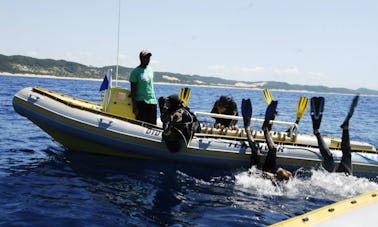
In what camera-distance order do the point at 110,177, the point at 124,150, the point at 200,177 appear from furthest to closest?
the point at 124,150 < the point at 200,177 < the point at 110,177

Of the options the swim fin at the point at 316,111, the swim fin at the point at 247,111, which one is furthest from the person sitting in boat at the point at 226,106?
the swim fin at the point at 316,111

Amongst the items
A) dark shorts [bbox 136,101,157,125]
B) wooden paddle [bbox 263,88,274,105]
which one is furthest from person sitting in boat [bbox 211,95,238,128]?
dark shorts [bbox 136,101,157,125]

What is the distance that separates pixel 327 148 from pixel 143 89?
3.90 meters

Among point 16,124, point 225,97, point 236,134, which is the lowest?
point 16,124

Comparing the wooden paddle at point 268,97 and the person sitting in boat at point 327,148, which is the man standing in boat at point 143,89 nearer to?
the wooden paddle at point 268,97

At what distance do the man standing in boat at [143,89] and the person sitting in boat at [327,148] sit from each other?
335cm

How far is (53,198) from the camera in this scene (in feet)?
19.4

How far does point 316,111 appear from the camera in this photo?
327 inches

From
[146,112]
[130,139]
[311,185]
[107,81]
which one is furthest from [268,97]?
[107,81]

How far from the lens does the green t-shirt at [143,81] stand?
27.4 feet

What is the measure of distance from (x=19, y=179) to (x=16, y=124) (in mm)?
7271

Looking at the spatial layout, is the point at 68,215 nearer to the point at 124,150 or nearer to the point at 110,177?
the point at 110,177

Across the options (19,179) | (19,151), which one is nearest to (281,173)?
(19,179)

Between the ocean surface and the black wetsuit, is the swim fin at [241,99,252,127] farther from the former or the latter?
the black wetsuit
